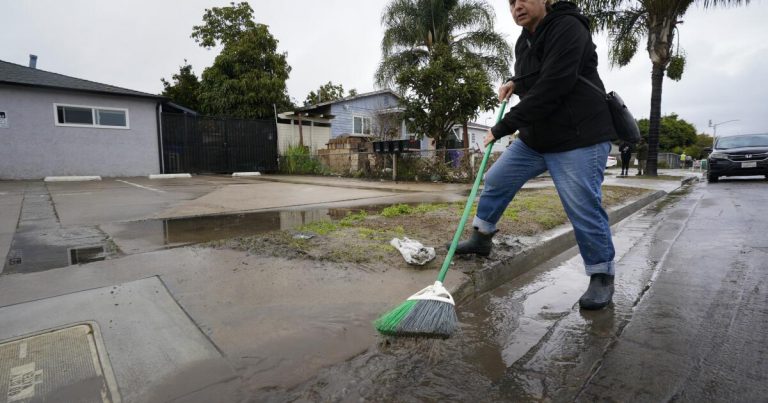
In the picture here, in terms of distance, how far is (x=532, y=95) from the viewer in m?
2.36

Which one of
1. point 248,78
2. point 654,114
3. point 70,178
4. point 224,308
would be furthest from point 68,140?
point 654,114

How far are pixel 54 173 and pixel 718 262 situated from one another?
17428 millimetres

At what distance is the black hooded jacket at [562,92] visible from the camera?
2287 mm

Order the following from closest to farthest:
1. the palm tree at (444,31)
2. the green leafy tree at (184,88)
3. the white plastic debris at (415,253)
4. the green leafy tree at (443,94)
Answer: the white plastic debris at (415,253) → the green leafy tree at (443,94) → the palm tree at (444,31) → the green leafy tree at (184,88)

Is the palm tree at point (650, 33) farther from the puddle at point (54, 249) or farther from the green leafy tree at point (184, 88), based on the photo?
the green leafy tree at point (184, 88)

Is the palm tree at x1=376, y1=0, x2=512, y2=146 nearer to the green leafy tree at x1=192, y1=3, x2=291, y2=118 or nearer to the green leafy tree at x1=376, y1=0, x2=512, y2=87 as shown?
the green leafy tree at x1=376, y1=0, x2=512, y2=87

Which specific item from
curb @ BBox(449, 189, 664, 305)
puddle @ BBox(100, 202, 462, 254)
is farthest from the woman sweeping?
puddle @ BBox(100, 202, 462, 254)

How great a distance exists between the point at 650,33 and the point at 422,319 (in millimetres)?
16549

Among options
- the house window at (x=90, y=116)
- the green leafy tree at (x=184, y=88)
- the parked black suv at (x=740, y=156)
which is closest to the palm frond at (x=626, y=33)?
the parked black suv at (x=740, y=156)

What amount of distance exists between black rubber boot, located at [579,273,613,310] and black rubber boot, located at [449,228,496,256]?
2.48 ft

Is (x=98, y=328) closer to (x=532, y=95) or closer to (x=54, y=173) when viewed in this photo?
(x=532, y=95)

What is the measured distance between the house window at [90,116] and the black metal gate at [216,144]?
1449mm

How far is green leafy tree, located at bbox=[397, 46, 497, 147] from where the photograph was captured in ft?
43.8

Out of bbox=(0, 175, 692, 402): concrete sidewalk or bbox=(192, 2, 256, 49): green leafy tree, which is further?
bbox=(192, 2, 256, 49): green leafy tree
